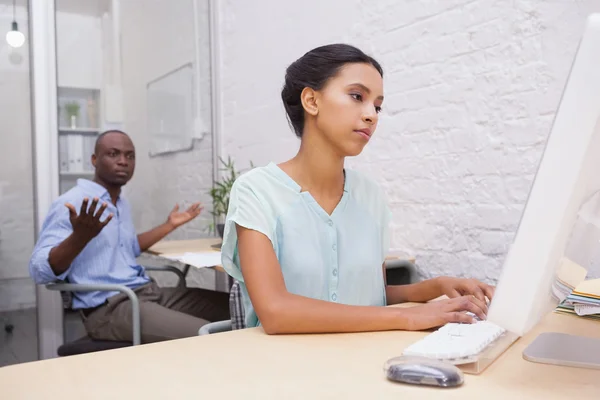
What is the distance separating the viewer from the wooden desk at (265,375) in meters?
0.67

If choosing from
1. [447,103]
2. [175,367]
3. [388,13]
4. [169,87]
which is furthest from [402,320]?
[169,87]

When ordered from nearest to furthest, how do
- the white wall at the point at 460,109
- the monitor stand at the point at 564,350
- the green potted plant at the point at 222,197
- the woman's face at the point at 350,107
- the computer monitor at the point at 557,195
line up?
the computer monitor at the point at 557,195
the monitor stand at the point at 564,350
the woman's face at the point at 350,107
the white wall at the point at 460,109
the green potted plant at the point at 222,197

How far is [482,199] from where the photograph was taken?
198cm

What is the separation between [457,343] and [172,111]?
291cm

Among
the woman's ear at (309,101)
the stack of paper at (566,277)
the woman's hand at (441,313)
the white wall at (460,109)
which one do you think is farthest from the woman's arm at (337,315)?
the white wall at (460,109)

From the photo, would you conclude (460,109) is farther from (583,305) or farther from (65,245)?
(65,245)


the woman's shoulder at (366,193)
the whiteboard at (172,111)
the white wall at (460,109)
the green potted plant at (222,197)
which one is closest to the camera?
the woman's shoulder at (366,193)

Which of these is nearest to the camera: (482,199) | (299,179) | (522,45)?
(299,179)

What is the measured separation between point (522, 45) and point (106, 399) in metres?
1.66

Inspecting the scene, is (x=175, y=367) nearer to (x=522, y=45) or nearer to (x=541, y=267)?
(x=541, y=267)

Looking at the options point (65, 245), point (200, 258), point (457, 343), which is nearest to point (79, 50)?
point (65, 245)

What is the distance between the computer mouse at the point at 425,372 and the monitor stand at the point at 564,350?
17 centimetres

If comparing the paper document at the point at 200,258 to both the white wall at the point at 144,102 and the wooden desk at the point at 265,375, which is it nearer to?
the white wall at the point at 144,102

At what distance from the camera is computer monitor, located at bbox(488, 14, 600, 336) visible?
0.55 m
